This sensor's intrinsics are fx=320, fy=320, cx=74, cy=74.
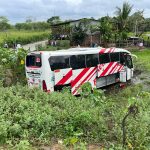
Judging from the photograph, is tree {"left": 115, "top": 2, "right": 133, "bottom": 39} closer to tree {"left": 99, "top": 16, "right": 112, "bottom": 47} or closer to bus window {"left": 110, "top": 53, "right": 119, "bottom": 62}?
tree {"left": 99, "top": 16, "right": 112, "bottom": 47}

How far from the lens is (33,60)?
50.6 ft

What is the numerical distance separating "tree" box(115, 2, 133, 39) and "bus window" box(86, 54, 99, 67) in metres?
23.4

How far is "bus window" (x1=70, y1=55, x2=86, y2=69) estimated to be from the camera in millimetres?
15945

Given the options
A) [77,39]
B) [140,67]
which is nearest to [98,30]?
[77,39]

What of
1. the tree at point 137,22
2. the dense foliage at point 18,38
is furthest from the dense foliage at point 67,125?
the tree at point 137,22

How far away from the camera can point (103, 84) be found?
61.4 feet

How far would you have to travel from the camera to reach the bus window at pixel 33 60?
49.3 ft

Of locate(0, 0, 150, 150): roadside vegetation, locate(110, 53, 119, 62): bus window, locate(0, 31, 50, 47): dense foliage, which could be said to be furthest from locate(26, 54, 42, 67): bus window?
locate(0, 31, 50, 47): dense foliage

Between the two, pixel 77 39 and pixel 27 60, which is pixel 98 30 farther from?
pixel 27 60

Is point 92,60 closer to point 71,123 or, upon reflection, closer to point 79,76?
point 79,76

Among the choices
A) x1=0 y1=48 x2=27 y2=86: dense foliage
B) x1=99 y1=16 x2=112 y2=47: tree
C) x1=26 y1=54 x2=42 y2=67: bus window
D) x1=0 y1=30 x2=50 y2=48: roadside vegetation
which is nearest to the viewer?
x1=26 y1=54 x2=42 y2=67: bus window

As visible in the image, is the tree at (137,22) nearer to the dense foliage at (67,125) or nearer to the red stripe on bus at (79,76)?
the red stripe on bus at (79,76)

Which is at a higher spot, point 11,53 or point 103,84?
point 11,53

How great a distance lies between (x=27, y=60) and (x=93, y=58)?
145 inches
